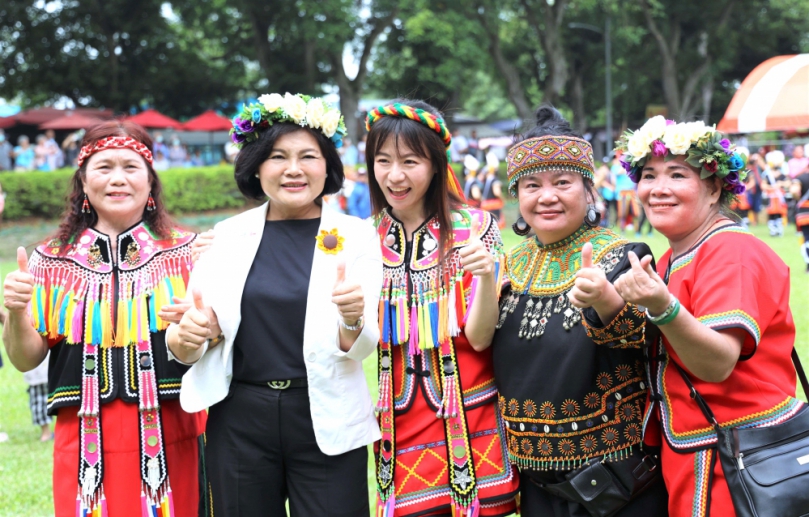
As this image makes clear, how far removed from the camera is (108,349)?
124 inches

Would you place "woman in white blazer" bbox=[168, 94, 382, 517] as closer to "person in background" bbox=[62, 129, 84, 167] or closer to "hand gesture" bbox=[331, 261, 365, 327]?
"hand gesture" bbox=[331, 261, 365, 327]

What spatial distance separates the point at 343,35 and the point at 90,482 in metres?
24.1

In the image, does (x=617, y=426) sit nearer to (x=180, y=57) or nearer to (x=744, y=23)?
(x=180, y=57)

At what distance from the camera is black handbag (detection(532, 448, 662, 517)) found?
2719 millimetres

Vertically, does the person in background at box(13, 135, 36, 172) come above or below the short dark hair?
above

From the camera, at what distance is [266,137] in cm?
300

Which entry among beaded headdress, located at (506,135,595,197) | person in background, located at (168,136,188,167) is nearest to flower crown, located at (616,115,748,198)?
beaded headdress, located at (506,135,595,197)

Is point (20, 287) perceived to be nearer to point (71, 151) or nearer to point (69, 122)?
point (69, 122)

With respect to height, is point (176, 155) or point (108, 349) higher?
point (176, 155)

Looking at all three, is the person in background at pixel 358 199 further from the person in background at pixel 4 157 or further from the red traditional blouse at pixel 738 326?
the red traditional blouse at pixel 738 326

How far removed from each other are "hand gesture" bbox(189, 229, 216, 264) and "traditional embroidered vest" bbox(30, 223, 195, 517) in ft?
0.69

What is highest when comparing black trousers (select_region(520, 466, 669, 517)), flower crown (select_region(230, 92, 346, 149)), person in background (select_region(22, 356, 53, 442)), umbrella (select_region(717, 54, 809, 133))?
umbrella (select_region(717, 54, 809, 133))

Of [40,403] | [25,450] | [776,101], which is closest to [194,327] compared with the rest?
[25,450]

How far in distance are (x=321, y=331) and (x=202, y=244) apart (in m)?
0.68
